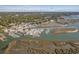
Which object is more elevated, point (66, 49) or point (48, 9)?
point (48, 9)

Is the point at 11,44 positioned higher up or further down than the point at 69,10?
further down

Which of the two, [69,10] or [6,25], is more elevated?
[69,10]

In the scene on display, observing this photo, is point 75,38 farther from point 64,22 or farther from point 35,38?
point 35,38

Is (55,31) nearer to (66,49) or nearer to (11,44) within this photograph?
(66,49)

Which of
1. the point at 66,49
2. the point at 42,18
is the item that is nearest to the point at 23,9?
the point at 42,18
